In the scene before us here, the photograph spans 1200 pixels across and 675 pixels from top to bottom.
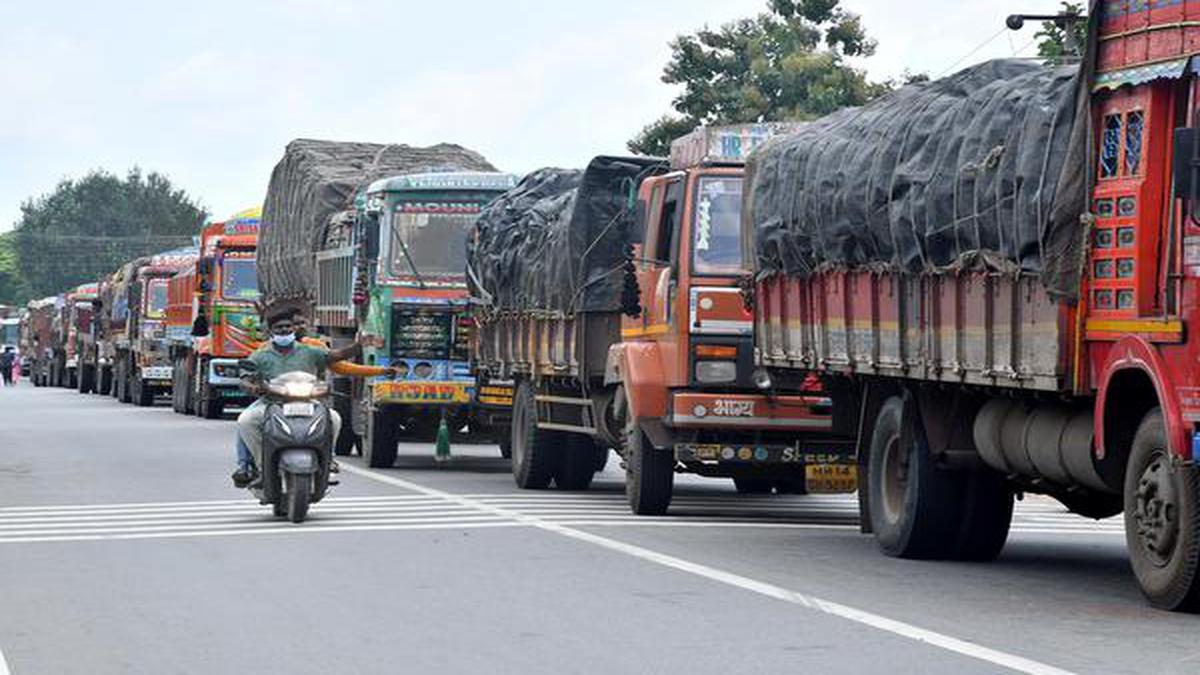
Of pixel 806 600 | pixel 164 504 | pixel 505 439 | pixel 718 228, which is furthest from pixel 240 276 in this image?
pixel 806 600

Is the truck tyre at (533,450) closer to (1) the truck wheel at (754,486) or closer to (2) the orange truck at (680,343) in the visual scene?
(2) the orange truck at (680,343)

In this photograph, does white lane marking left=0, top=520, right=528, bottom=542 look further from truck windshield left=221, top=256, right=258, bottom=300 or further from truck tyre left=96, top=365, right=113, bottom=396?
truck tyre left=96, top=365, right=113, bottom=396

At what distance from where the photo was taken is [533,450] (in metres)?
23.8

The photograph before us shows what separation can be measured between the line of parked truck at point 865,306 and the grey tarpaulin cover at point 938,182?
22mm

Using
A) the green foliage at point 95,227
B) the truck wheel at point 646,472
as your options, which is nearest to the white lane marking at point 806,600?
the truck wheel at point 646,472

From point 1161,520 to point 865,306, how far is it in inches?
163

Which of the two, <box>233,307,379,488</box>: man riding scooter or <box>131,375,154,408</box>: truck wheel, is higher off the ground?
<box>233,307,379,488</box>: man riding scooter

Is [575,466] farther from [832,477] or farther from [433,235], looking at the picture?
[433,235]

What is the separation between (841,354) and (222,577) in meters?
4.44

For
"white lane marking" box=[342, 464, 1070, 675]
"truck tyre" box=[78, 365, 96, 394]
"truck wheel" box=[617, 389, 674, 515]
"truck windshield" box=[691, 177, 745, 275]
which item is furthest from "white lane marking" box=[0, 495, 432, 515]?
"truck tyre" box=[78, 365, 96, 394]

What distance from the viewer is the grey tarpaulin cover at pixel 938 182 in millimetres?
13547

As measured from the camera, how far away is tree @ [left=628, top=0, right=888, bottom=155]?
198 ft

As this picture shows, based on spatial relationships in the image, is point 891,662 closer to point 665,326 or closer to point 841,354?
point 841,354

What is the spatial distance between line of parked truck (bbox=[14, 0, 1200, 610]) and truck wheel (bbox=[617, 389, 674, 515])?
0.12 feet
